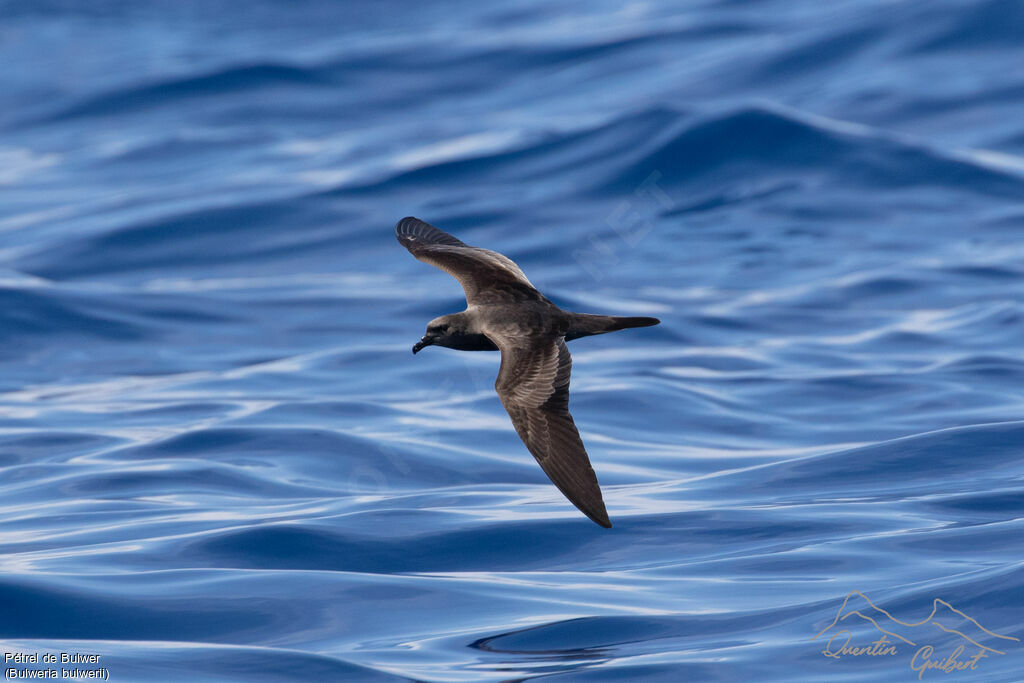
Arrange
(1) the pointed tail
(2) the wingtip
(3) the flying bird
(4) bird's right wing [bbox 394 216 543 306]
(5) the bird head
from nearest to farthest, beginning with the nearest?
(2) the wingtip
(3) the flying bird
(1) the pointed tail
(5) the bird head
(4) bird's right wing [bbox 394 216 543 306]

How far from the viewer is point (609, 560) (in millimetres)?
8062

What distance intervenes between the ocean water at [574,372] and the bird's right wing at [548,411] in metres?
0.83

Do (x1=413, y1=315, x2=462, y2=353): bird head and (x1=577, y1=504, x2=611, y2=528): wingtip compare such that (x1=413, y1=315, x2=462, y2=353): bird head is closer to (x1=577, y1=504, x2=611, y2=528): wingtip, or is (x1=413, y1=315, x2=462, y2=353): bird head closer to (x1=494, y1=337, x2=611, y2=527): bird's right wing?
(x1=494, y1=337, x2=611, y2=527): bird's right wing

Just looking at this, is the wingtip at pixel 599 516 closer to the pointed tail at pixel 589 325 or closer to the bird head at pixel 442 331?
the pointed tail at pixel 589 325

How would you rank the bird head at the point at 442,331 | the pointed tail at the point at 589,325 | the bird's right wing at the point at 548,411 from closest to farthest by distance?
1. the bird's right wing at the point at 548,411
2. the pointed tail at the point at 589,325
3. the bird head at the point at 442,331

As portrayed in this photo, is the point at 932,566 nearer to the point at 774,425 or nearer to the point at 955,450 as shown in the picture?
the point at 955,450

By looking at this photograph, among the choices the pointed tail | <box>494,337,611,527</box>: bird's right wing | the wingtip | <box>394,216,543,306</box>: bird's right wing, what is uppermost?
<box>394,216,543,306</box>: bird's right wing

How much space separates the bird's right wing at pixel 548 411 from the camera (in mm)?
6105

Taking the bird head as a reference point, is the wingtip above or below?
below

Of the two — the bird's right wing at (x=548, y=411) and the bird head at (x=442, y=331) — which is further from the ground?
the bird head at (x=442, y=331)

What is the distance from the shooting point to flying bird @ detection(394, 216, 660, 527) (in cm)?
621

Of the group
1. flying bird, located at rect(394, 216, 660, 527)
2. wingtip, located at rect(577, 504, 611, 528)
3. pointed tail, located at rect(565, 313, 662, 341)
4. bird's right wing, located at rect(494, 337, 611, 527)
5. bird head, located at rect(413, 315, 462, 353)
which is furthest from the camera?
bird head, located at rect(413, 315, 462, 353)

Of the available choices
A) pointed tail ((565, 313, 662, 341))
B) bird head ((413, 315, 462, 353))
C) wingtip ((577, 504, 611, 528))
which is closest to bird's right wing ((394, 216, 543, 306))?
bird head ((413, 315, 462, 353))

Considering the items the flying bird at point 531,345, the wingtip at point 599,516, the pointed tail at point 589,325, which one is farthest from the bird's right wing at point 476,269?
the wingtip at point 599,516
